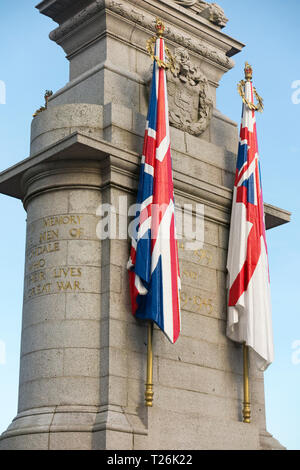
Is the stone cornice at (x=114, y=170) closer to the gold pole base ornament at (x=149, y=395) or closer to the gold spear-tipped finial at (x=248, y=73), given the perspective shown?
the gold spear-tipped finial at (x=248, y=73)

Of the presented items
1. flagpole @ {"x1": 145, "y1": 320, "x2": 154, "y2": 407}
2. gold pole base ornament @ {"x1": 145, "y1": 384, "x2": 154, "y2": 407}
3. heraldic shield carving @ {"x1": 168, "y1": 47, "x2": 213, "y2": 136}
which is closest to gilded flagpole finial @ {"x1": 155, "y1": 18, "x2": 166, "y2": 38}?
heraldic shield carving @ {"x1": 168, "y1": 47, "x2": 213, "y2": 136}

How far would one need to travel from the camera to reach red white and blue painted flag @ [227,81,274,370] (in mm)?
20328

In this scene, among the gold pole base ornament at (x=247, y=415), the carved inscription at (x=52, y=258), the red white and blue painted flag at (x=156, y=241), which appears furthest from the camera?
the gold pole base ornament at (x=247, y=415)

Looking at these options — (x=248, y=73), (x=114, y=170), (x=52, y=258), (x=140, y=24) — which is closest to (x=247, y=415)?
(x=52, y=258)

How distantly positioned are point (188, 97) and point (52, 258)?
5.50 metres

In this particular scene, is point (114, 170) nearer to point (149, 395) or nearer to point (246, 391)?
point (149, 395)

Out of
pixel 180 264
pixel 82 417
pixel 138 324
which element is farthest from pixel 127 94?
pixel 82 417

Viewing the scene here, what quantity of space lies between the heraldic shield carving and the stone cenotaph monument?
0.11 feet

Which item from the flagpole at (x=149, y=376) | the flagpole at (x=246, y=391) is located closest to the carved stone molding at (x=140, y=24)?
the flagpole at (x=246, y=391)

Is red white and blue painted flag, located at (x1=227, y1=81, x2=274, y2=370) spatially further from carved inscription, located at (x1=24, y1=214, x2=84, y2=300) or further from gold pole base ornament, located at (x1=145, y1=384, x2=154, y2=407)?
carved inscription, located at (x1=24, y1=214, x2=84, y2=300)

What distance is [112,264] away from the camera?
18891 millimetres

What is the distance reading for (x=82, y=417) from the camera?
17609 mm

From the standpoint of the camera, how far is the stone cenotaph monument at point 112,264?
59.3 feet

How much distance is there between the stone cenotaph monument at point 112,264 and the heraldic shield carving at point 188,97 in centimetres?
3
